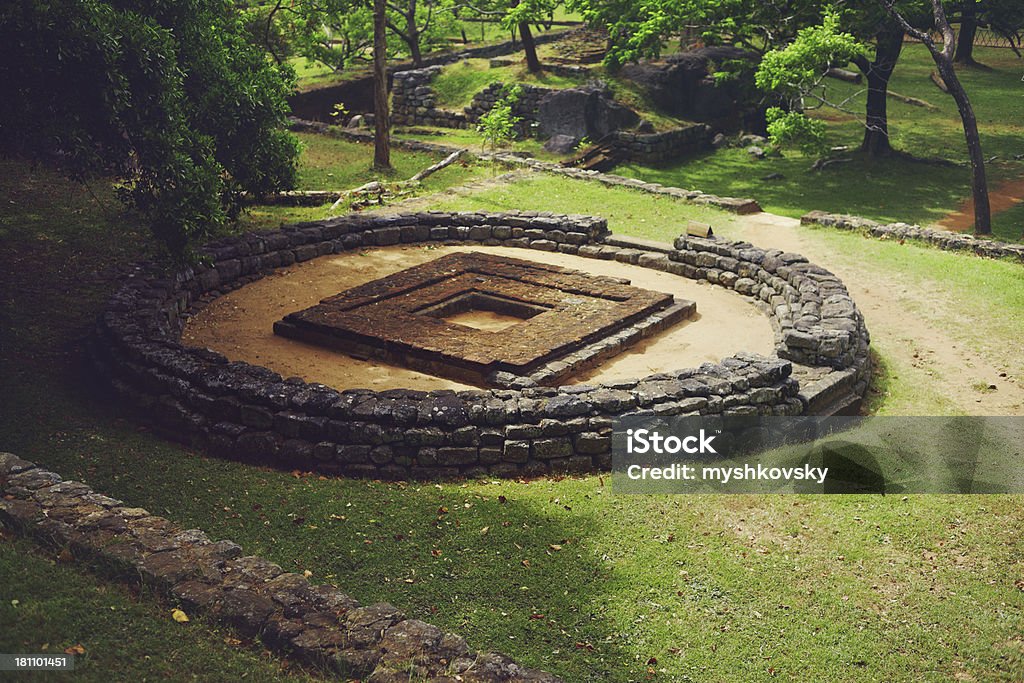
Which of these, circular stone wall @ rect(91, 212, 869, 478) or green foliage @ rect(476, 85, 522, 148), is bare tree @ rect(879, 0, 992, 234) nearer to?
circular stone wall @ rect(91, 212, 869, 478)

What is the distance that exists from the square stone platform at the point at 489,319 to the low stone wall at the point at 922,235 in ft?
18.6

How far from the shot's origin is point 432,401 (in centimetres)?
1131

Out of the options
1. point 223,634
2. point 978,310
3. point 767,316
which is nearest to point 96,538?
point 223,634

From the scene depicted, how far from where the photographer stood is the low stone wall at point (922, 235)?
18.1m

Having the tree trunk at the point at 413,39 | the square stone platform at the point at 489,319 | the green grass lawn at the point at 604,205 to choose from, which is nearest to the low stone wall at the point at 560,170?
the green grass lawn at the point at 604,205

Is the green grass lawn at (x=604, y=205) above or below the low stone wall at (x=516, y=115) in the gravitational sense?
below

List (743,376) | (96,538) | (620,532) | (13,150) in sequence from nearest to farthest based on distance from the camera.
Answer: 1. (96,538)
2. (620,532)
3. (743,376)
4. (13,150)

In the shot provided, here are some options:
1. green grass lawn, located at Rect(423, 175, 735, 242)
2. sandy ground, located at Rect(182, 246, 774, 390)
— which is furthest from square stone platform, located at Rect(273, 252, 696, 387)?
green grass lawn, located at Rect(423, 175, 735, 242)

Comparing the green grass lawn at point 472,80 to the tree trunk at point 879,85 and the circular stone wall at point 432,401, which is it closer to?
the tree trunk at point 879,85

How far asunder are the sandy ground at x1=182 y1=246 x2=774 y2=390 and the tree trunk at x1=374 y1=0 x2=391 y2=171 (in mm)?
5887

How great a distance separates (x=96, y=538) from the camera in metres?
8.01

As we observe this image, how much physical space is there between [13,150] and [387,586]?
8.34 meters

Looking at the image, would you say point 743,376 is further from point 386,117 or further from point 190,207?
point 386,117

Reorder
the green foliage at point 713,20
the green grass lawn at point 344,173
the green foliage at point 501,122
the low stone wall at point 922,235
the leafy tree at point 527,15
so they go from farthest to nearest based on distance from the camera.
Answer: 1. the leafy tree at point 527,15
2. the green foliage at point 501,122
3. the green foliage at point 713,20
4. the green grass lawn at point 344,173
5. the low stone wall at point 922,235
